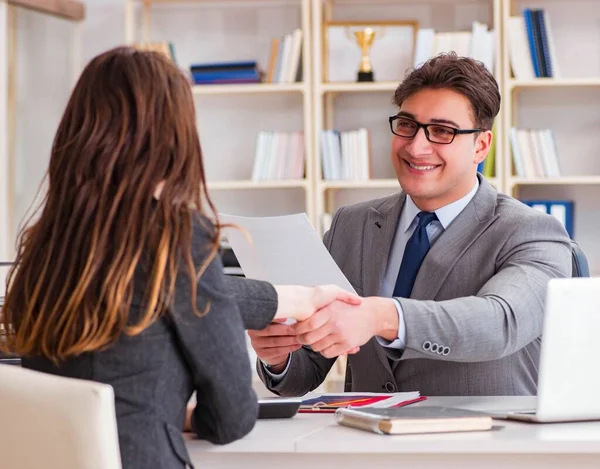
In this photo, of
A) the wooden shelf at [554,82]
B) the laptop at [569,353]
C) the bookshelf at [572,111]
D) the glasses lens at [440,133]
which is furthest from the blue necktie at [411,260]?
the bookshelf at [572,111]

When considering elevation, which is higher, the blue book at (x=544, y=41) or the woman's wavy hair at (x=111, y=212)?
the blue book at (x=544, y=41)

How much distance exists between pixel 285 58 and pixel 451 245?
236 centimetres

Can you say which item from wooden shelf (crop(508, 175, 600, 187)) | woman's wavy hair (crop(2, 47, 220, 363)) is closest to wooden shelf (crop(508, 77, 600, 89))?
wooden shelf (crop(508, 175, 600, 187))

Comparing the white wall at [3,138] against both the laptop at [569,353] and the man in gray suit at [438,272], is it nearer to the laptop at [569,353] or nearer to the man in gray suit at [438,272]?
the man in gray suit at [438,272]

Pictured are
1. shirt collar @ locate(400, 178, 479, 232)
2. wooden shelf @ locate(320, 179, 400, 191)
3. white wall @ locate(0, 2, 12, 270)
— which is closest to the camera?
shirt collar @ locate(400, 178, 479, 232)

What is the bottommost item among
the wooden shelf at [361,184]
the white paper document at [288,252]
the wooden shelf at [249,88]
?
the white paper document at [288,252]

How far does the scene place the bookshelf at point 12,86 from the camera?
420 centimetres

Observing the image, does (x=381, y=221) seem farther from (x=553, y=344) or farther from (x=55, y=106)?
(x=55, y=106)

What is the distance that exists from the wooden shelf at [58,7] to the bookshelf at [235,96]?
0.26m

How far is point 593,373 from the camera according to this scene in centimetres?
171

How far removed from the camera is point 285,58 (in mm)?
4449

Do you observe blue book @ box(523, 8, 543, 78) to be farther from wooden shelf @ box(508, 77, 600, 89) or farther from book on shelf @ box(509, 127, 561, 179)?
book on shelf @ box(509, 127, 561, 179)

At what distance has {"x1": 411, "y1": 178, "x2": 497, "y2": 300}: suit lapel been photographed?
88.6 inches

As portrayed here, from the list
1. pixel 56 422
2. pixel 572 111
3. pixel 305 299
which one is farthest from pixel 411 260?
pixel 572 111
